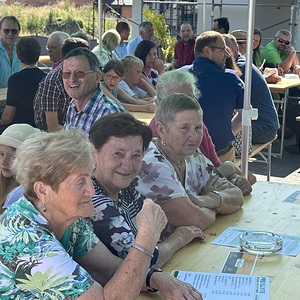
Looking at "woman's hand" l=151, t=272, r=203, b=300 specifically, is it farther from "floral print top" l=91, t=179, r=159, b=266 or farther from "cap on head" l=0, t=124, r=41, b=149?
"cap on head" l=0, t=124, r=41, b=149

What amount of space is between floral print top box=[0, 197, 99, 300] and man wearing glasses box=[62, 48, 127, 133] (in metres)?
1.97

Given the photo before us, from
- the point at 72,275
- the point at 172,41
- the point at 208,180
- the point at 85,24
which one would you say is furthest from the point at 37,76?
the point at 85,24

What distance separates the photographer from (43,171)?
1.68 m

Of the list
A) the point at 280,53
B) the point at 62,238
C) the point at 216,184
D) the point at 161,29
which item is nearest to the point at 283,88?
the point at 280,53

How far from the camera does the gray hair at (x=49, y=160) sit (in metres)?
1.69

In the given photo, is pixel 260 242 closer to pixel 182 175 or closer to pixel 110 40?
pixel 182 175

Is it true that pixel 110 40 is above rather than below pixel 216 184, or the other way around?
above

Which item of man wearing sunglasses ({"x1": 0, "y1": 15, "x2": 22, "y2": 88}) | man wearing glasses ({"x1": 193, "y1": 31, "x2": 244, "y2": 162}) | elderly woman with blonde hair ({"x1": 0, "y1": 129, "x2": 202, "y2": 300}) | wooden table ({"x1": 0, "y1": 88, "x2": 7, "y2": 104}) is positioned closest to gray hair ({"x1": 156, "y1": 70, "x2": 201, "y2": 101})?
man wearing glasses ({"x1": 193, "y1": 31, "x2": 244, "y2": 162})

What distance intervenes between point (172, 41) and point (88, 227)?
12.3 metres

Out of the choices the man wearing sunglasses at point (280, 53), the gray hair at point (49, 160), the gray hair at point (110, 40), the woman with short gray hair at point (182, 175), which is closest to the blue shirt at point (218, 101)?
the woman with short gray hair at point (182, 175)

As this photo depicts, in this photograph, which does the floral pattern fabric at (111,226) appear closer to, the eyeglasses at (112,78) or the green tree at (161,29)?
the eyeglasses at (112,78)

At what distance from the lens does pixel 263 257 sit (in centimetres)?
227

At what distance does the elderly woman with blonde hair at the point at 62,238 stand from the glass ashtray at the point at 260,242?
1.57 feet

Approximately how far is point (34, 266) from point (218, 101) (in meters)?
3.02
